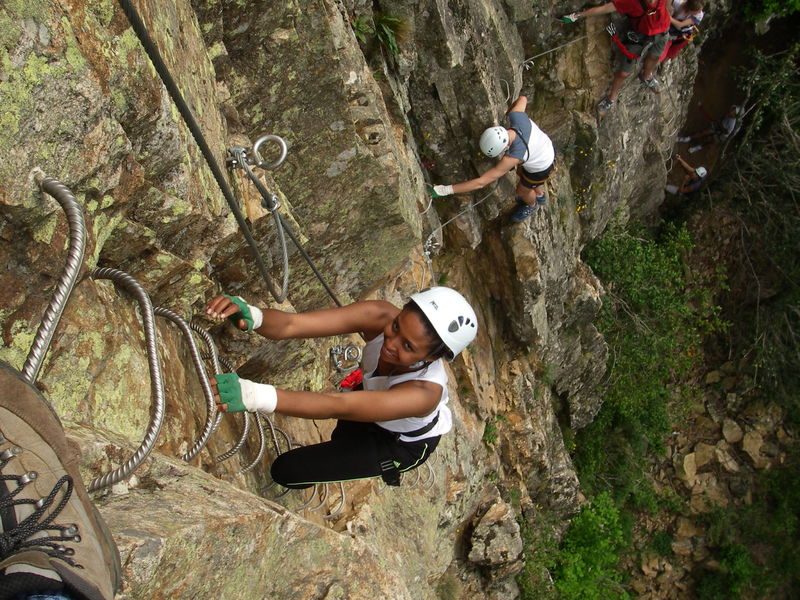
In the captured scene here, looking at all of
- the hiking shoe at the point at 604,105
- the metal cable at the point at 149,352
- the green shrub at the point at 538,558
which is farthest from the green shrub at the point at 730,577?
the metal cable at the point at 149,352

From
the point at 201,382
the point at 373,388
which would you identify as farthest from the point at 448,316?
the point at 201,382

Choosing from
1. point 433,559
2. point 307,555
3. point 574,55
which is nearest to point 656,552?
point 433,559

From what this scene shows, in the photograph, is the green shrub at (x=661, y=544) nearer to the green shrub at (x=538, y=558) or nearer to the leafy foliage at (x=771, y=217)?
the green shrub at (x=538, y=558)

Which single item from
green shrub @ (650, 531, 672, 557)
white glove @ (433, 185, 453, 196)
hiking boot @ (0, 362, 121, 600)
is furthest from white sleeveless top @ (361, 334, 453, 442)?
green shrub @ (650, 531, 672, 557)

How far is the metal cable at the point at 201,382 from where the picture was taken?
2973 millimetres

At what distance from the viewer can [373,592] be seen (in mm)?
3443

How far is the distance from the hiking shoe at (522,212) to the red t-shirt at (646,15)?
286 cm

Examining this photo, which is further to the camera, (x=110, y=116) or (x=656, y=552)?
(x=656, y=552)

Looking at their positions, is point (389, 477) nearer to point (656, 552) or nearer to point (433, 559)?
point (433, 559)

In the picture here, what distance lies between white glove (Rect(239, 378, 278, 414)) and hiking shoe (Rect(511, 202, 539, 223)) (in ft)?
19.0

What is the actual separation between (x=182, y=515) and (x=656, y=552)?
12.8m

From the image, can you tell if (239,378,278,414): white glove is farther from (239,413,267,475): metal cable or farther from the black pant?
the black pant

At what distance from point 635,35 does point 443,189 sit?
3.90 meters

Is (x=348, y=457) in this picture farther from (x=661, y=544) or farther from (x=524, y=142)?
(x=661, y=544)
